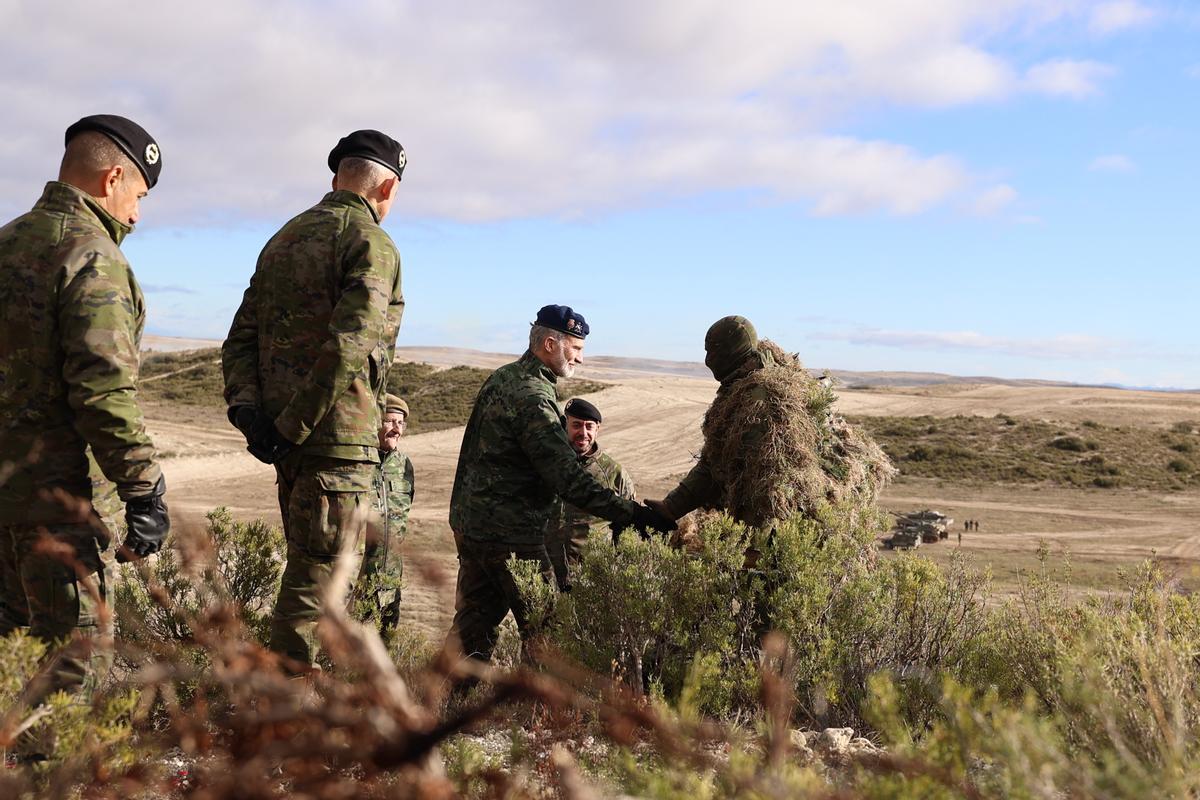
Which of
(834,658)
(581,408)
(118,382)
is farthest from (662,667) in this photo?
(118,382)

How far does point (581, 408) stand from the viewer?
6164 millimetres

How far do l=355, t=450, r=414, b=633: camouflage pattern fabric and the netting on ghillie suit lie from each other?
1.69m

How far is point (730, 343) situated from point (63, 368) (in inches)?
112

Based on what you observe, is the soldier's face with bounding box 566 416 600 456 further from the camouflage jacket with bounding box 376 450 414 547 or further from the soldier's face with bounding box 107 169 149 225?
the soldier's face with bounding box 107 169 149 225

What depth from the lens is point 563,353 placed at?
5027 mm

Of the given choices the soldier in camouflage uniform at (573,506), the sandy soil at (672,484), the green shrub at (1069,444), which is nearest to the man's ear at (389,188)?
the soldier in camouflage uniform at (573,506)

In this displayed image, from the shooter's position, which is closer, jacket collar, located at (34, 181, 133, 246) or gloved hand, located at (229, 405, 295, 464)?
jacket collar, located at (34, 181, 133, 246)

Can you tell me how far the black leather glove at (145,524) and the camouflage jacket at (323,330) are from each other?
1.72ft

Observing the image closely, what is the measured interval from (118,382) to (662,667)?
2517 mm

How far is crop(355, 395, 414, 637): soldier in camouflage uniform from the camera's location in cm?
503

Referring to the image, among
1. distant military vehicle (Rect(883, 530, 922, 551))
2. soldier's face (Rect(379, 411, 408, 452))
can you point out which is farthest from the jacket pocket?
distant military vehicle (Rect(883, 530, 922, 551))

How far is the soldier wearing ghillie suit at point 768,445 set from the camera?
14.8ft

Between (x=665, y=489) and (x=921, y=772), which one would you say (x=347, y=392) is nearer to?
(x=921, y=772)

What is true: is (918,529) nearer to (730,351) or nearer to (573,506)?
(573,506)
